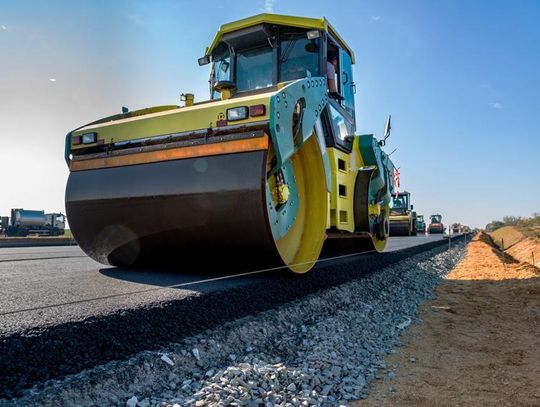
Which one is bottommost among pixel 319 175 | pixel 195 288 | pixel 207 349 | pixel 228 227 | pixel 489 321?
pixel 489 321

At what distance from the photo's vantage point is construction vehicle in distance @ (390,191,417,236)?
23.1 m

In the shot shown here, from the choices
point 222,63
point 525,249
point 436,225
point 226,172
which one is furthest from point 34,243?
point 436,225

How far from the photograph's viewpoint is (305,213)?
4.09m

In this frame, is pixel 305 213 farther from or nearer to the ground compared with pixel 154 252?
farther from the ground

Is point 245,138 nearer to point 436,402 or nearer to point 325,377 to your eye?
point 325,377

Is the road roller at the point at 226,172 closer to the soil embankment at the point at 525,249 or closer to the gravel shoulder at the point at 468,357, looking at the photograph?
the gravel shoulder at the point at 468,357

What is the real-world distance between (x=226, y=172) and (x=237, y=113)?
451 millimetres

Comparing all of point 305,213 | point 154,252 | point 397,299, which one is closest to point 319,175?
point 305,213

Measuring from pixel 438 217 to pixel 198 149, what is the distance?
41399 mm

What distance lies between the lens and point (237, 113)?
10.3ft

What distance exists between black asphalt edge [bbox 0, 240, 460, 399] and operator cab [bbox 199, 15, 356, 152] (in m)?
2.13

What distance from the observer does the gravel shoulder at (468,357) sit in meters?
2.65

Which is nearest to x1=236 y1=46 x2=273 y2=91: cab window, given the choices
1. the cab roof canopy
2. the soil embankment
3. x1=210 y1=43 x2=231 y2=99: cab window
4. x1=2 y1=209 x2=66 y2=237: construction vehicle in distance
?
x1=210 y1=43 x2=231 y2=99: cab window

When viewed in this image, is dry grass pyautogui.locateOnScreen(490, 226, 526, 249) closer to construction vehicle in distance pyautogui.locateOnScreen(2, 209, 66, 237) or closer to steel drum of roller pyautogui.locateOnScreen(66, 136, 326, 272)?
steel drum of roller pyautogui.locateOnScreen(66, 136, 326, 272)
